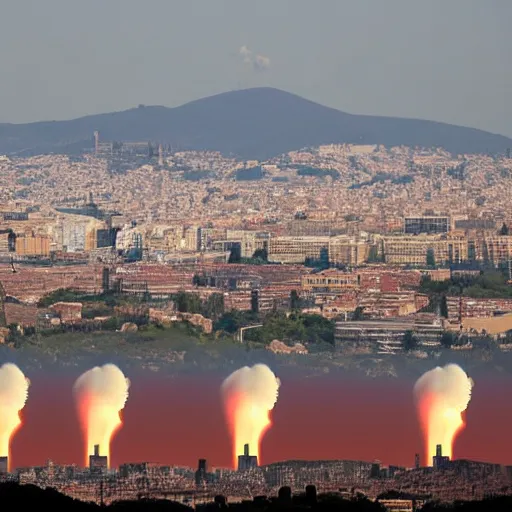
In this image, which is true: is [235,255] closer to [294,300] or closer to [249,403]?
[294,300]

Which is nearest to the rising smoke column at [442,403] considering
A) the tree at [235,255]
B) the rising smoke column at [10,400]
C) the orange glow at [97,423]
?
the orange glow at [97,423]

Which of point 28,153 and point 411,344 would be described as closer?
point 411,344

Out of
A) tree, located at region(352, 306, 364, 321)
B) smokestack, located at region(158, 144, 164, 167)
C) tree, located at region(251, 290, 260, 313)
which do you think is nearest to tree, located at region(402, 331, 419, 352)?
tree, located at region(352, 306, 364, 321)

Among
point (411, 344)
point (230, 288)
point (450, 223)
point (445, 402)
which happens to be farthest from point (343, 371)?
point (450, 223)

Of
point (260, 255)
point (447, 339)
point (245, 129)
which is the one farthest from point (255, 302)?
point (245, 129)

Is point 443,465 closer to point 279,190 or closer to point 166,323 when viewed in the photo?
point 166,323
